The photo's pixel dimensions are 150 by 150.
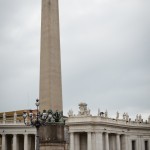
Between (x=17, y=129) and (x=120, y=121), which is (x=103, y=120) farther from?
(x=17, y=129)

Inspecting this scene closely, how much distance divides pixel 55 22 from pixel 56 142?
7443 millimetres

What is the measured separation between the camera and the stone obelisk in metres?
23.0

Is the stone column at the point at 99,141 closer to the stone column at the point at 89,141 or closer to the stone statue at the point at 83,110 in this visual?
the stone column at the point at 89,141

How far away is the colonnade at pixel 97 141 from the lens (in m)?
66.0

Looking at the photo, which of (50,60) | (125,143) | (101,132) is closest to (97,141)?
(101,132)

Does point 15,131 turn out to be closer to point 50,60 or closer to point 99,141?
point 99,141

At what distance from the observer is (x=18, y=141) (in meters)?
73.0

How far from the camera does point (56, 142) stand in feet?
76.4

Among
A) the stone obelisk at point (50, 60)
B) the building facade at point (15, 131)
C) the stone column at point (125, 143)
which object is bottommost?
the stone column at point (125, 143)

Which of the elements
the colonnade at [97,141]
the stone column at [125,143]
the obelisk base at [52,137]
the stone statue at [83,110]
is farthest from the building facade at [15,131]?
the obelisk base at [52,137]

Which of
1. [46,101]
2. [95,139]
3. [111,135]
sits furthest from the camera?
[111,135]

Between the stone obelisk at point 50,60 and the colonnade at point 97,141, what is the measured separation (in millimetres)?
43857

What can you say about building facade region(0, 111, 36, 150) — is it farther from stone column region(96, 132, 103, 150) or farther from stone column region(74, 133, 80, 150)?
stone column region(96, 132, 103, 150)

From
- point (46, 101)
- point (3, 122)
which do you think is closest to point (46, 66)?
point (46, 101)
